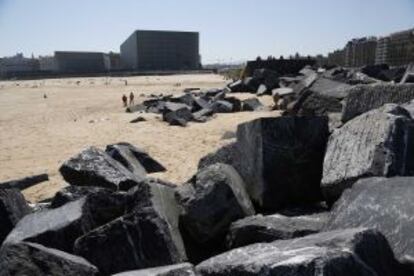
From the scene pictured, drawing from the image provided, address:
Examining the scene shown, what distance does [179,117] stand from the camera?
1468cm

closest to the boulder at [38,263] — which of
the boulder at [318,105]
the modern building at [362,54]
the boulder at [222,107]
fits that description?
the boulder at [318,105]

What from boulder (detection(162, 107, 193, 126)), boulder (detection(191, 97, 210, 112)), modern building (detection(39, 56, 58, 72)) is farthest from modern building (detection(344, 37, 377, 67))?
modern building (detection(39, 56, 58, 72))

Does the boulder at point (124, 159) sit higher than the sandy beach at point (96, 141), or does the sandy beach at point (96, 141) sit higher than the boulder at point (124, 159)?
the boulder at point (124, 159)

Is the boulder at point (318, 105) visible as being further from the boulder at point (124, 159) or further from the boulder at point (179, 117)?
the boulder at point (124, 159)

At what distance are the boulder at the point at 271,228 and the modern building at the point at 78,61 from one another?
107670mm

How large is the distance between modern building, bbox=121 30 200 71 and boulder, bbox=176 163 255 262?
10332 centimetres

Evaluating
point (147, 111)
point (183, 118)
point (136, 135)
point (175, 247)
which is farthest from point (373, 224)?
point (147, 111)

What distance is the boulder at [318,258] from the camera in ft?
7.91

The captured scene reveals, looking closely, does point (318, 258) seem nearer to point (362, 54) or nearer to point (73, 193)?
point (73, 193)

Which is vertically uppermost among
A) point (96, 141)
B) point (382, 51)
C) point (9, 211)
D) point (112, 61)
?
point (382, 51)

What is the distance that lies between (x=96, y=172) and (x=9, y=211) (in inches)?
53.0

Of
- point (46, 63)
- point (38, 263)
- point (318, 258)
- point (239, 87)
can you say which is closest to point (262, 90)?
point (239, 87)

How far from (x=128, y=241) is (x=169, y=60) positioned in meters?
111

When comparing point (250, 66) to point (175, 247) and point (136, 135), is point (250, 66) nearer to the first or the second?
point (136, 135)
